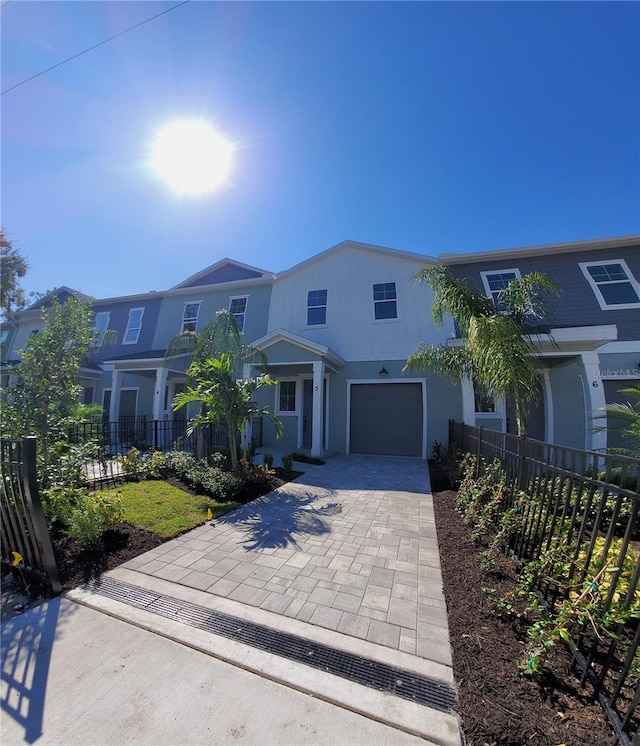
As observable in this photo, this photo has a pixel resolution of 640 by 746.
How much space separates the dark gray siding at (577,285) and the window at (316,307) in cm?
494

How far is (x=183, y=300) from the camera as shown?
1408 cm

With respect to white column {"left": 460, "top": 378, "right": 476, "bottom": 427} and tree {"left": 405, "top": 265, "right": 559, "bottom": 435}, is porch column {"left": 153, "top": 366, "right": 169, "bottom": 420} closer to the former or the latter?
tree {"left": 405, "top": 265, "right": 559, "bottom": 435}

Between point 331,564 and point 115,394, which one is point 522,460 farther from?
point 115,394

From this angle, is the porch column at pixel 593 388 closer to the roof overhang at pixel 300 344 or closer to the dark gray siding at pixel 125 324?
the roof overhang at pixel 300 344

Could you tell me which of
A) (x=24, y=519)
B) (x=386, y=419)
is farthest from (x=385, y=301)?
(x=24, y=519)

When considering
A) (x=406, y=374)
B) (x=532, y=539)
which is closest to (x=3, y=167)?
(x=532, y=539)

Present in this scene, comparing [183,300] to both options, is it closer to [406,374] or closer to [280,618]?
[406,374]

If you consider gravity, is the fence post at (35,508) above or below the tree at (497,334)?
below

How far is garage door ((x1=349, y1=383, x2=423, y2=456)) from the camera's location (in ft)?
33.6

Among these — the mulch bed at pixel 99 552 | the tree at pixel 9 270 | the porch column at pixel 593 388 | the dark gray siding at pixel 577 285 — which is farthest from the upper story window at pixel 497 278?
the tree at pixel 9 270

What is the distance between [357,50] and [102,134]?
14.1ft

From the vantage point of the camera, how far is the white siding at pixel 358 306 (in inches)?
415

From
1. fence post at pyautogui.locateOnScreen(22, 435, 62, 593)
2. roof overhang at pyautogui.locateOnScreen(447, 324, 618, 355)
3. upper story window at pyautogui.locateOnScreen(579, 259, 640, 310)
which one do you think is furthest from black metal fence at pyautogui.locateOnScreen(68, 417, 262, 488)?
upper story window at pyautogui.locateOnScreen(579, 259, 640, 310)

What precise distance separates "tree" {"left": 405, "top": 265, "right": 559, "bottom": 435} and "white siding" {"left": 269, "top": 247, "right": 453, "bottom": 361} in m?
3.30
